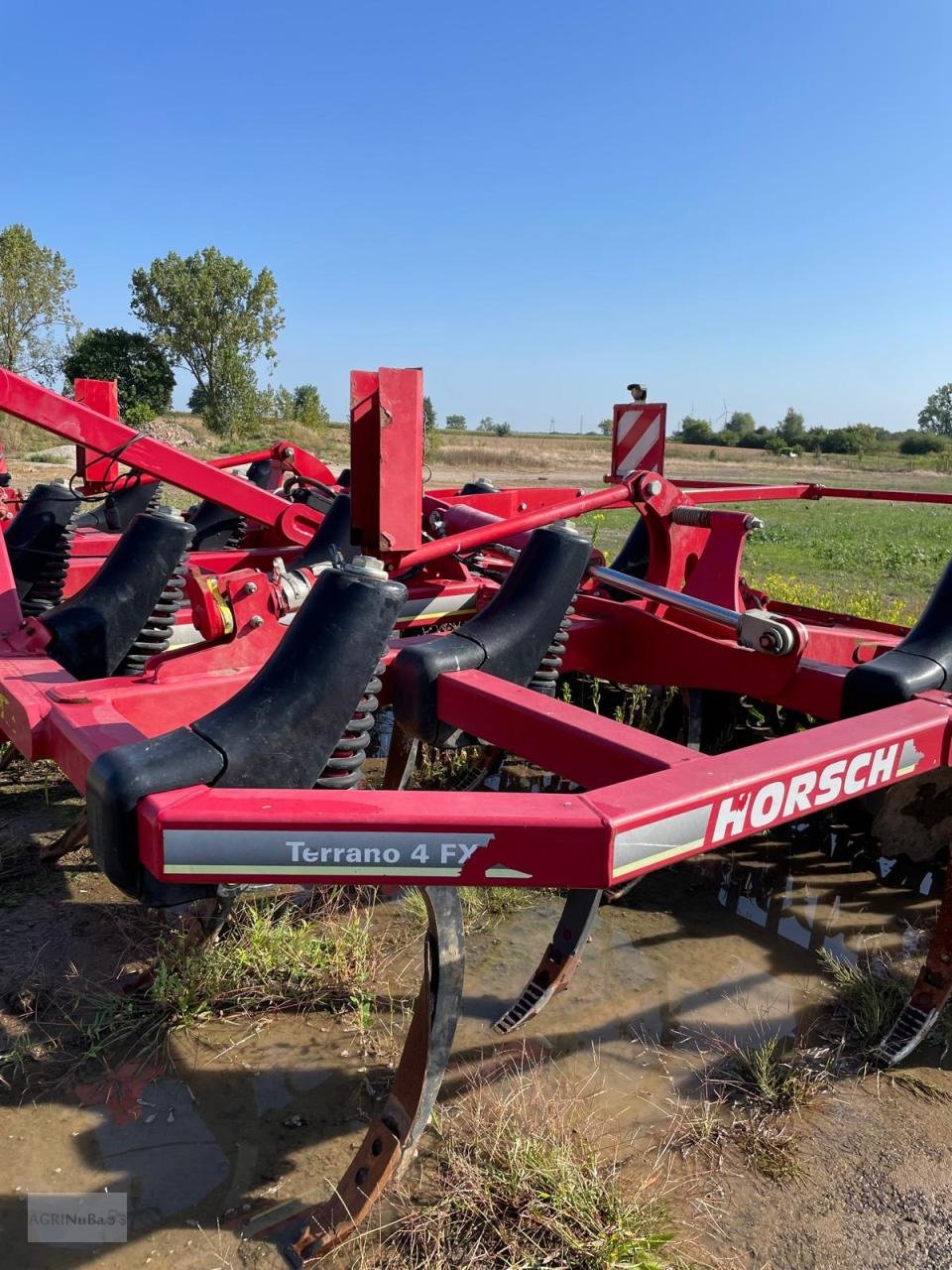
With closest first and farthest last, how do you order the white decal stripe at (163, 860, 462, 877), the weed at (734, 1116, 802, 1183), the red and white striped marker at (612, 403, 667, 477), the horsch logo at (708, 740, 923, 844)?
the white decal stripe at (163, 860, 462, 877) < the horsch logo at (708, 740, 923, 844) < the weed at (734, 1116, 802, 1183) < the red and white striped marker at (612, 403, 667, 477)

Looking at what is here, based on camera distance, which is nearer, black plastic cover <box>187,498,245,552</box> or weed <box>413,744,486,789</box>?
weed <box>413,744,486,789</box>

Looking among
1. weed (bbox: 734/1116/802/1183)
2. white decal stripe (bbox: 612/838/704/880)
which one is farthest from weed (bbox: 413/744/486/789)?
white decal stripe (bbox: 612/838/704/880)

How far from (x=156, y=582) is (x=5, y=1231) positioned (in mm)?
1631

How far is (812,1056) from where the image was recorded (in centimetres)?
249

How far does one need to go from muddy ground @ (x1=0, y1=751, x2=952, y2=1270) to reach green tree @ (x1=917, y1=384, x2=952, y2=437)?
82.1 meters

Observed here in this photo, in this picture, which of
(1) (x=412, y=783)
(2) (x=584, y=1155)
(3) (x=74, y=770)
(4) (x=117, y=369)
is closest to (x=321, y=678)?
(3) (x=74, y=770)

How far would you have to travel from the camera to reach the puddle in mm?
1960

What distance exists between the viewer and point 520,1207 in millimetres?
1884

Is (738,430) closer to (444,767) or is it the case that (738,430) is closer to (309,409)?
(309,409)

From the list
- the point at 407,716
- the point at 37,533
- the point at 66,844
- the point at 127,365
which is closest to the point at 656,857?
the point at 407,716

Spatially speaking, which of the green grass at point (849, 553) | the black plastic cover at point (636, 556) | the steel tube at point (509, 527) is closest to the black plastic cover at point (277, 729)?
the steel tube at point (509, 527)

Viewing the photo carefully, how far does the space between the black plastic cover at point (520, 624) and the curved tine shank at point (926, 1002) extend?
1217 millimetres

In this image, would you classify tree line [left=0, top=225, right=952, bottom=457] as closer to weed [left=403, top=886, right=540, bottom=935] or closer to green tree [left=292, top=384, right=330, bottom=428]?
green tree [left=292, top=384, right=330, bottom=428]

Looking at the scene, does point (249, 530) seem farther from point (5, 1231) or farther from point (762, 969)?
point (5, 1231)
